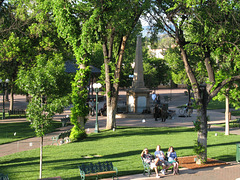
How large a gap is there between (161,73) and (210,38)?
56.2 metres

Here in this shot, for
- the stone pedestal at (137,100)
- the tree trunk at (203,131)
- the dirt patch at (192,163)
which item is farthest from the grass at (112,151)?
the stone pedestal at (137,100)

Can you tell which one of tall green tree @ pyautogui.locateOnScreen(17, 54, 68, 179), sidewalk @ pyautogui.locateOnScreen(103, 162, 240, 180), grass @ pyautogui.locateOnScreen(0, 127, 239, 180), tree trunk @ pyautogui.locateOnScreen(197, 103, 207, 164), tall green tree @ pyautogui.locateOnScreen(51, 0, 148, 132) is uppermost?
tall green tree @ pyautogui.locateOnScreen(51, 0, 148, 132)

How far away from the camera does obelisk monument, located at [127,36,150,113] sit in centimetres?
3306

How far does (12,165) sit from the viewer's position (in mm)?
14188

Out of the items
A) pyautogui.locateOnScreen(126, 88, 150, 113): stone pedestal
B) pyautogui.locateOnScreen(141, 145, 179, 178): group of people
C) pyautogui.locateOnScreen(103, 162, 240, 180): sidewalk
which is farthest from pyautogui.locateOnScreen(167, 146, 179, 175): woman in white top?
pyautogui.locateOnScreen(126, 88, 150, 113): stone pedestal

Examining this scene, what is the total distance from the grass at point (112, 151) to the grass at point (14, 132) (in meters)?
4.07

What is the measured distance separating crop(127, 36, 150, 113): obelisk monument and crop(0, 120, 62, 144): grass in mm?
8399

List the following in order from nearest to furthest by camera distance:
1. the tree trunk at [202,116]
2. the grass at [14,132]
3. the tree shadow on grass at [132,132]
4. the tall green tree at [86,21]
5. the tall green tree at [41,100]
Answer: the tall green tree at [41,100], the tree trunk at [202,116], the tall green tree at [86,21], the grass at [14,132], the tree shadow on grass at [132,132]

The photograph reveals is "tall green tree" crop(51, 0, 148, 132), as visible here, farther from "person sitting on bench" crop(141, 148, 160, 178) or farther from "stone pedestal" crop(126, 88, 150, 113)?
"stone pedestal" crop(126, 88, 150, 113)

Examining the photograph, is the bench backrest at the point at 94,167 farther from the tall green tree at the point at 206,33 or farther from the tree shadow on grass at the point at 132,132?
the tree shadow on grass at the point at 132,132

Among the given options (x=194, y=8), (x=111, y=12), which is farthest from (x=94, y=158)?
(x=111, y=12)

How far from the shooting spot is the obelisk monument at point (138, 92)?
33.1 metres

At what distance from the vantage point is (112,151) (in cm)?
1700

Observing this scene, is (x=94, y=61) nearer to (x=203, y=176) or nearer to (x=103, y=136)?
(x=103, y=136)
